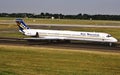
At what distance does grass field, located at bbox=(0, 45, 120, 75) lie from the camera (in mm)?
33400

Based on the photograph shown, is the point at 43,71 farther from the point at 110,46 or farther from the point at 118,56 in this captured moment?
the point at 110,46

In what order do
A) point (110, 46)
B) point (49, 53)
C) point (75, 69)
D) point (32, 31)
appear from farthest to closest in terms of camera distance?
point (32, 31)
point (110, 46)
point (49, 53)
point (75, 69)

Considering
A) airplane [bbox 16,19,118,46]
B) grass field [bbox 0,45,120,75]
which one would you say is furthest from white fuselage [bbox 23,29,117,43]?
grass field [bbox 0,45,120,75]

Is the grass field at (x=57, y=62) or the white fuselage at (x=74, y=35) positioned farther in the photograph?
the white fuselage at (x=74, y=35)

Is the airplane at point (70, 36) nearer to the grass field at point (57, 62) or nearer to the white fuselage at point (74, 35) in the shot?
the white fuselage at point (74, 35)

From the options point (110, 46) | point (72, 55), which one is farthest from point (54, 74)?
point (110, 46)

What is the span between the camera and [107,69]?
116ft

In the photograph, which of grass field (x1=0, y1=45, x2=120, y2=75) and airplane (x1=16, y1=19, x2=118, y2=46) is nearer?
grass field (x1=0, y1=45, x2=120, y2=75)

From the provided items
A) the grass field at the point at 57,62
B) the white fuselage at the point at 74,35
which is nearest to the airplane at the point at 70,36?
the white fuselage at the point at 74,35

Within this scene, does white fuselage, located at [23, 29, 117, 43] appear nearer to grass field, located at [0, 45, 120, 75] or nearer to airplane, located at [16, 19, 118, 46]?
airplane, located at [16, 19, 118, 46]

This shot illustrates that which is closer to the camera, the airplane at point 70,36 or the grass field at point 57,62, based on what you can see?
the grass field at point 57,62

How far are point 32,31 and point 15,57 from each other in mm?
24378

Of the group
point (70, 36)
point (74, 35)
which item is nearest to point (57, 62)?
point (74, 35)

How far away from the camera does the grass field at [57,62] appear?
110 ft
